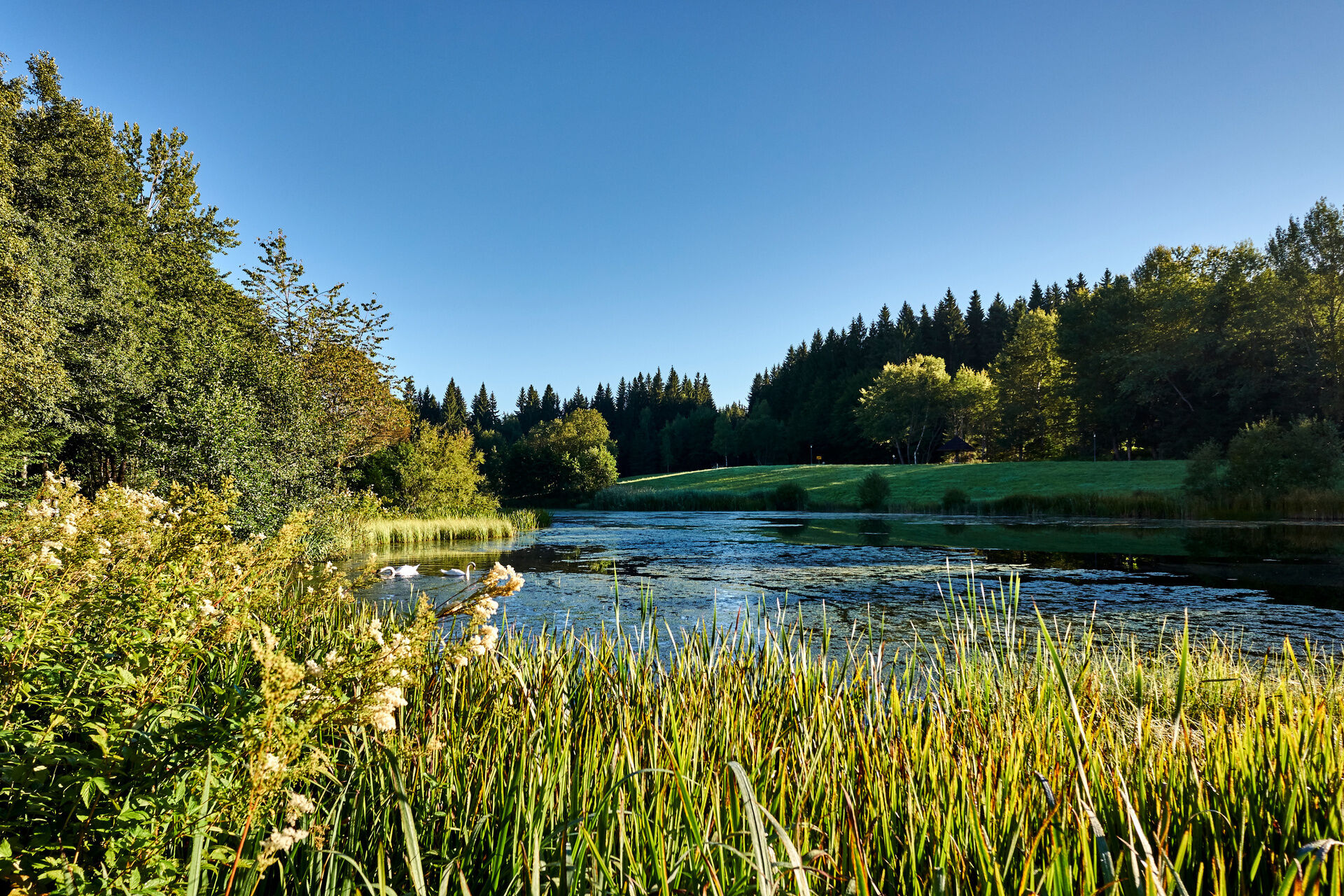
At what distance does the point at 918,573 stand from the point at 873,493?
2022 centimetres

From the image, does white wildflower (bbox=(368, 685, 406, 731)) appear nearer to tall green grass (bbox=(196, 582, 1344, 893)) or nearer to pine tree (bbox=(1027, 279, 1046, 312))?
tall green grass (bbox=(196, 582, 1344, 893))

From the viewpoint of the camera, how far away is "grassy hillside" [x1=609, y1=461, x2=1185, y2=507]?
98.2 feet

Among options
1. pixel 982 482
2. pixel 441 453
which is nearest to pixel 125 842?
pixel 441 453

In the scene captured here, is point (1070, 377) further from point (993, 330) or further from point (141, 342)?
point (141, 342)

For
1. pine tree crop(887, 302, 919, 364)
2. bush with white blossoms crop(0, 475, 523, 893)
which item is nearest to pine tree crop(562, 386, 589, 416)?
pine tree crop(887, 302, 919, 364)

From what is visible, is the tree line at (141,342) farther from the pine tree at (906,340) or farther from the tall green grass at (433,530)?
the pine tree at (906,340)

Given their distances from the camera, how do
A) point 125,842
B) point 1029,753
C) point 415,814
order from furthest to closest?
point 1029,753
point 415,814
point 125,842

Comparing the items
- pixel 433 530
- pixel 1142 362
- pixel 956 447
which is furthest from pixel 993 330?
pixel 433 530

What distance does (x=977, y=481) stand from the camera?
115ft

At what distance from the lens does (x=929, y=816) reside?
1.63m

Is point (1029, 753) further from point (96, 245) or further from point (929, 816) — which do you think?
point (96, 245)

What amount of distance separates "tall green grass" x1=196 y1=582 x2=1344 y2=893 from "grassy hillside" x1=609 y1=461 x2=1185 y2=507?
26.7m

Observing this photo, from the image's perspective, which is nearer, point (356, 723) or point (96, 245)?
point (356, 723)

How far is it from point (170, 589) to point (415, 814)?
4.33 ft
